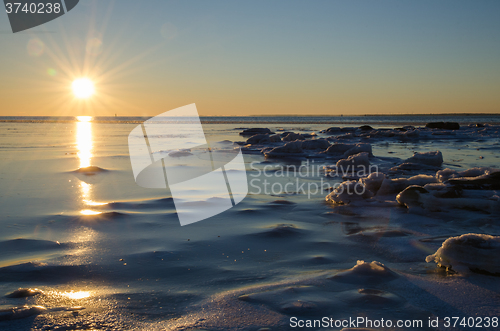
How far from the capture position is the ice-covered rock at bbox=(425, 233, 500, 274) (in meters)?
2.33

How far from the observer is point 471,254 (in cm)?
239

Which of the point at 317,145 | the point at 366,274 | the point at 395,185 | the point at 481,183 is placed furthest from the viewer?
the point at 317,145

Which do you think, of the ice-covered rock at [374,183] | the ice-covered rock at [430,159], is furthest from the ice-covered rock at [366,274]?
the ice-covered rock at [430,159]

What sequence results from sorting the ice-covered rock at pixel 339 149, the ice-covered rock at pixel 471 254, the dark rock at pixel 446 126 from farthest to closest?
1. the dark rock at pixel 446 126
2. the ice-covered rock at pixel 339 149
3. the ice-covered rock at pixel 471 254

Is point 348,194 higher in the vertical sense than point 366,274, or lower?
higher

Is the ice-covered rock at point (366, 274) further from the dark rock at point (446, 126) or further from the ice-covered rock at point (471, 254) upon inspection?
the dark rock at point (446, 126)

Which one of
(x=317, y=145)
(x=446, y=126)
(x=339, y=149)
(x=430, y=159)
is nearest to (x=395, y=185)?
(x=430, y=159)

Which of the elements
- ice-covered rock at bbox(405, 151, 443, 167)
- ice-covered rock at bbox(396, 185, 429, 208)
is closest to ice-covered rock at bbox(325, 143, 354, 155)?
ice-covered rock at bbox(405, 151, 443, 167)

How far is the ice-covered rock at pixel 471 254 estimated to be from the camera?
7.65ft

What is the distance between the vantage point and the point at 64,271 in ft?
7.76

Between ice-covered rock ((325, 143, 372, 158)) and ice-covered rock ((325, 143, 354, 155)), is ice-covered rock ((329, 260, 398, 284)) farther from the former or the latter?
ice-covered rock ((325, 143, 354, 155))

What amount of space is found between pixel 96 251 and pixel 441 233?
3026 millimetres

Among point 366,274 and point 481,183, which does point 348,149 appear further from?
point 366,274

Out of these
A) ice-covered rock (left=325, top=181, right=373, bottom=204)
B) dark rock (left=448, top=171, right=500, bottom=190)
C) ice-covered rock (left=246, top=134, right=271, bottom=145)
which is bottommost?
ice-covered rock (left=325, top=181, right=373, bottom=204)
